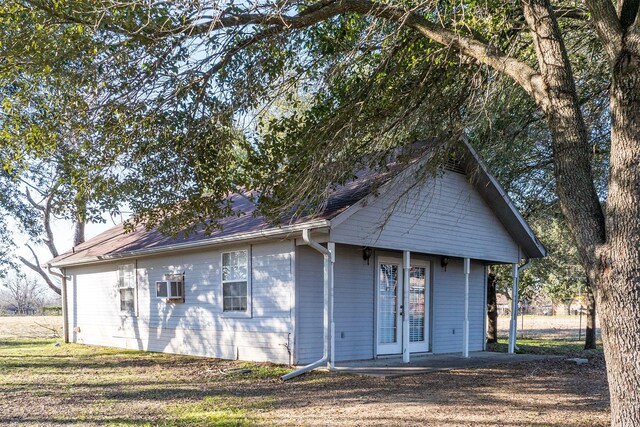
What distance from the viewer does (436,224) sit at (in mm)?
12547

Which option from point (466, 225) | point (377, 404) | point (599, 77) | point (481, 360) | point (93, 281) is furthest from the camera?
point (93, 281)

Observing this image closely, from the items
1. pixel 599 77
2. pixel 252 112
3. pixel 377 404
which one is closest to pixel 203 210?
pixel 252 112

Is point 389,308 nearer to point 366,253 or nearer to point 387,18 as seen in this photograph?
point 366,253

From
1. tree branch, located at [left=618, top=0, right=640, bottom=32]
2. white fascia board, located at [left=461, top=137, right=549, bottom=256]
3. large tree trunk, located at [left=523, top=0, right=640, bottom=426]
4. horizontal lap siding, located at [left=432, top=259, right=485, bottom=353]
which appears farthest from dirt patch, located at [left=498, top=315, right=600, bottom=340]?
tree branch, located at [left=618, top=0, right=640, bottom=32]

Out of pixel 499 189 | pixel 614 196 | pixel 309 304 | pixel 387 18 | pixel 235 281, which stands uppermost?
pixel 387 18

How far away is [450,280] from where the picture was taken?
14.0 m

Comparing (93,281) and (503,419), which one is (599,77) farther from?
(93,281)

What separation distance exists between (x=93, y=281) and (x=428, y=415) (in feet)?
41.3

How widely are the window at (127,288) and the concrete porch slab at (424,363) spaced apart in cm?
669

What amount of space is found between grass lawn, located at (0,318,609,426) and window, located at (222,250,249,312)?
1161 mm

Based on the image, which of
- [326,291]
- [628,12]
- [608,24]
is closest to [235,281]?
[326,291]

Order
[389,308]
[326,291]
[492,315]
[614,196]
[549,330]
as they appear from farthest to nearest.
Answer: [549,330] → [492,315] → [389,308] → [326,291] → [614,196]

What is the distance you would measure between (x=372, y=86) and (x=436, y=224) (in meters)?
5.07

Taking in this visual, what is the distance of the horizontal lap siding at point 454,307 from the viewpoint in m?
13.6
